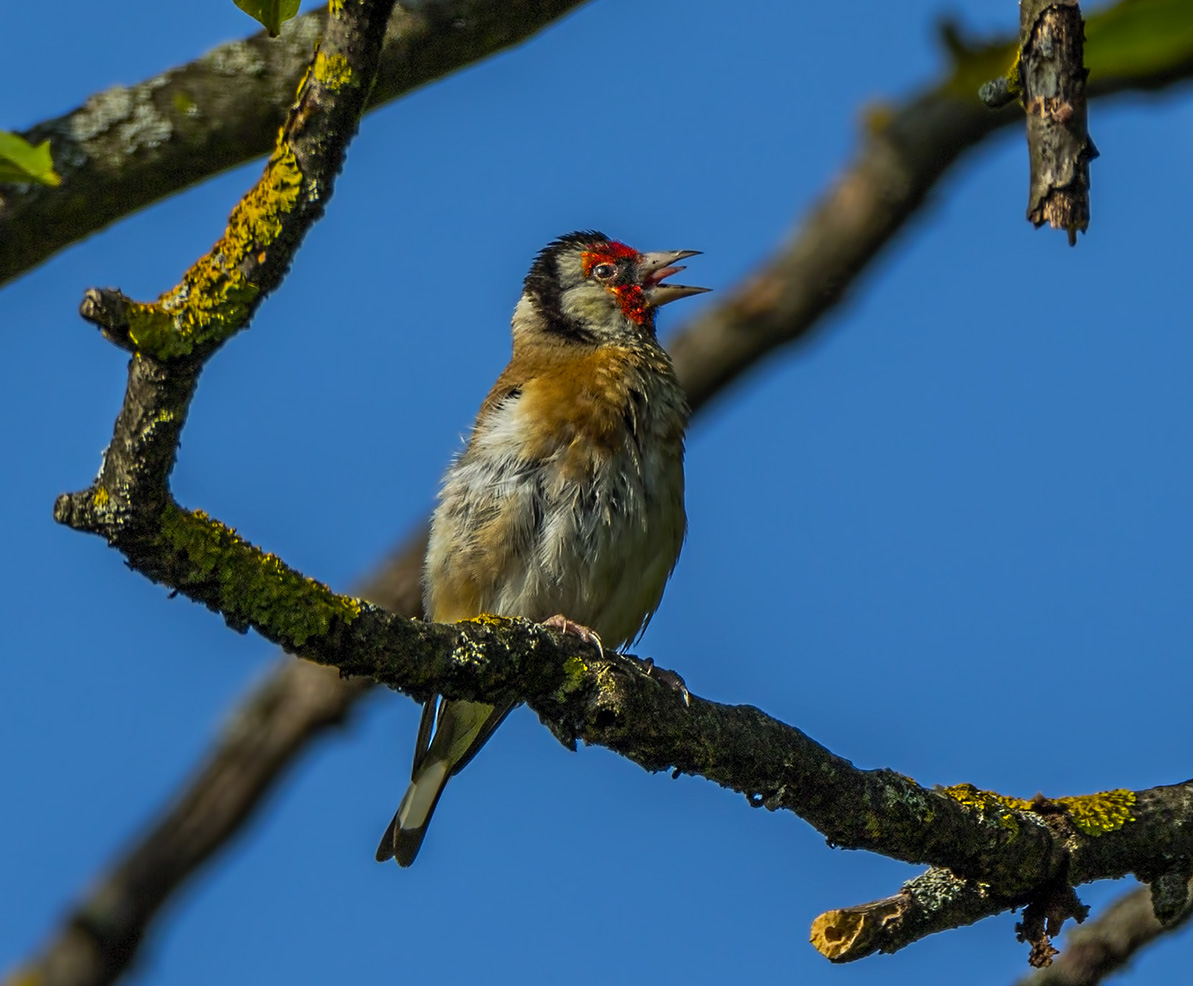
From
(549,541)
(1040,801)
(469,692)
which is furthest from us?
(549,541)

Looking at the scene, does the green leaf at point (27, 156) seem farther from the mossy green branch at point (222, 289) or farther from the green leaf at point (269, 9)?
the green leaf at point (269, 9)

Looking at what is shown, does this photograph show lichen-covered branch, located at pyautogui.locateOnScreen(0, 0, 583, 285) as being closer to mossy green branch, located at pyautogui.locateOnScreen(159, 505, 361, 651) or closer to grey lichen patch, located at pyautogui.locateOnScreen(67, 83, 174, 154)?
grey lichen patch, located at pyautogui.locateOnScreen(67, 83, 174, 154)

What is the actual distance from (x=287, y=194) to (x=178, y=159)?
6.71ft

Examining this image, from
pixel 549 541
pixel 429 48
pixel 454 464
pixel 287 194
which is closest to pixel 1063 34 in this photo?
Answer: pixel 287 194

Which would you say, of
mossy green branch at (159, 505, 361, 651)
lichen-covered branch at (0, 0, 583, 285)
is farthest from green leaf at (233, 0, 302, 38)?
lichen-covered branch at (0, 0, 583, 285)

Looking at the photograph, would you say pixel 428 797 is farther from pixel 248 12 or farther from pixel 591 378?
pixel 248 12

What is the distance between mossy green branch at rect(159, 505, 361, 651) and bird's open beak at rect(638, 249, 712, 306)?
14.5 feet

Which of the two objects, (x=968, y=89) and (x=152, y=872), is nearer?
(x=968, y=89)

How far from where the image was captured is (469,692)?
4.02 meters

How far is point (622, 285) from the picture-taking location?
7934 millimetres

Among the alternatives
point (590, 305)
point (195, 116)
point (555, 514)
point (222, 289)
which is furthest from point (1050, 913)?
point (590, 305)

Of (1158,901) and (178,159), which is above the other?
(178,159)

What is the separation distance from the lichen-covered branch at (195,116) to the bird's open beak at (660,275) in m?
2.70

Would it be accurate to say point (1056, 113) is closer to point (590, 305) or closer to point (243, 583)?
point (243, 583)
